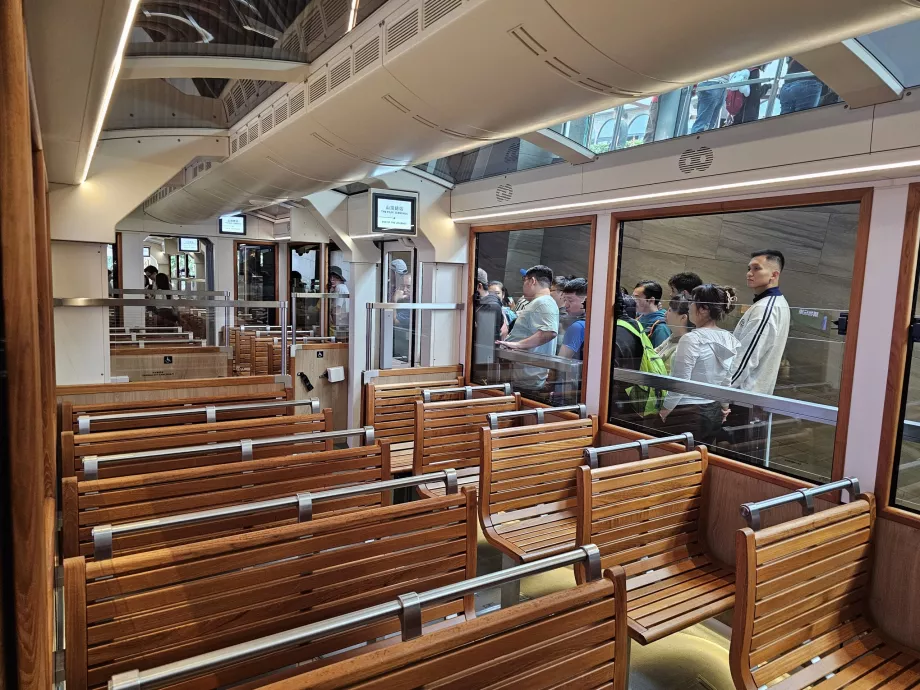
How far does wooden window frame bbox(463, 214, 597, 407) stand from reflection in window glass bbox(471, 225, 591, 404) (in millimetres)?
38

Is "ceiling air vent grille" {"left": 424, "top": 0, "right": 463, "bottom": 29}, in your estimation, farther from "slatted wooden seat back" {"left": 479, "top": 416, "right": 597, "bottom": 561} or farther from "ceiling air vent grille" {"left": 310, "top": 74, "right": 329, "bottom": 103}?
"slatted wooden seat back" {"left": 479, "top": 416, "right": 597, "bottom": 561}

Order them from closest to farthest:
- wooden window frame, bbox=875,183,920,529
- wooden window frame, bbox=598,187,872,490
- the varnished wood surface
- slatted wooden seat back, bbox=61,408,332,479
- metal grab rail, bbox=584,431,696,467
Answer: the varnished wood surface → wooden window frame, bbox=875,183,920,529 → wooden window frame, bbox=598,187,872,490 → slatted wooden seat back, bbox=61,408,332,479 → metal grab rail, bbox=584,431,696,467

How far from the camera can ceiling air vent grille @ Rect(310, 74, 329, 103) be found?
2.34 m

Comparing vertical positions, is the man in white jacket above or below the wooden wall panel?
above

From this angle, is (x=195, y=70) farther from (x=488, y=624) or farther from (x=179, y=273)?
(x=179, y=273)

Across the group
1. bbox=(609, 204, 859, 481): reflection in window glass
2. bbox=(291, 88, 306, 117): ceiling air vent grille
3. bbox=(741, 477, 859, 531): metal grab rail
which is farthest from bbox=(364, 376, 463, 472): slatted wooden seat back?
bbox=(741, 477, 859, 531): metal grab rail

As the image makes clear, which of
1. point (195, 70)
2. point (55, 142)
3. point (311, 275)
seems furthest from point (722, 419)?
point (311, 275)

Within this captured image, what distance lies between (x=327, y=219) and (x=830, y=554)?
436 centimetres

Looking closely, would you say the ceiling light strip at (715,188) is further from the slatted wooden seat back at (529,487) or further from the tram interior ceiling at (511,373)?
the slatted wooden seat back at (529,487)

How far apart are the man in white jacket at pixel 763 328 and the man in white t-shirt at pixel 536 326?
4.81 feet

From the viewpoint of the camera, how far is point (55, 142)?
2.62 metres

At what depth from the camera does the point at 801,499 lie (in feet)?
7.61

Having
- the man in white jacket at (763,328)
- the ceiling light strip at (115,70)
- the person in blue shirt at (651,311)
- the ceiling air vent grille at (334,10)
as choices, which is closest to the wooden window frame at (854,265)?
the man in white jacket at (763,328)

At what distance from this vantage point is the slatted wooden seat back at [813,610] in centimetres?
188
